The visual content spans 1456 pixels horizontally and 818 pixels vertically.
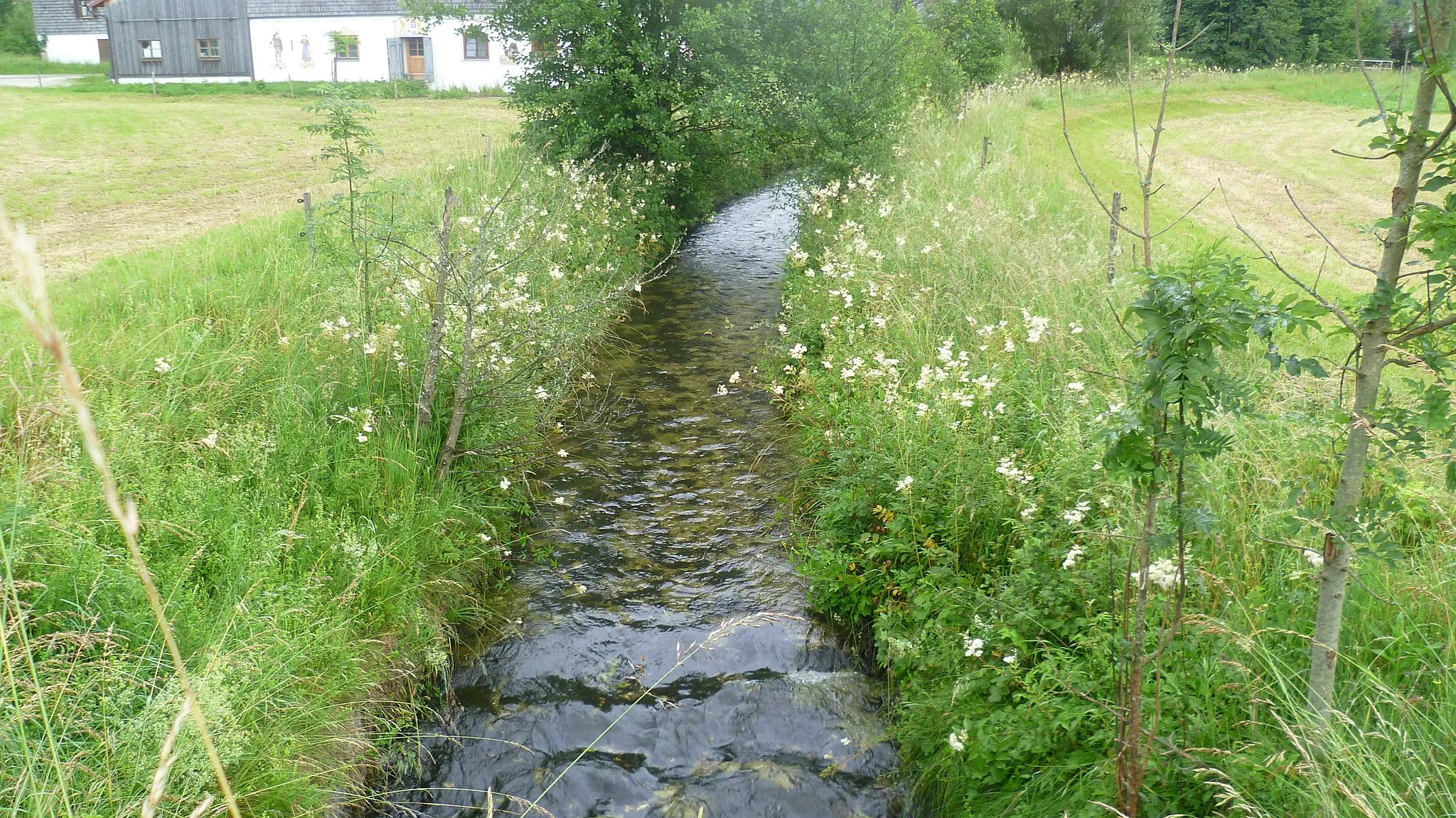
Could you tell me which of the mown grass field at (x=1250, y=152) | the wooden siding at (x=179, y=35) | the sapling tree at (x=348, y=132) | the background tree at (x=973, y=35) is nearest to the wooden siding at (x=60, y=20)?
the wooden siding at (x=179, y=35)

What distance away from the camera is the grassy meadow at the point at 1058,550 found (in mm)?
2965

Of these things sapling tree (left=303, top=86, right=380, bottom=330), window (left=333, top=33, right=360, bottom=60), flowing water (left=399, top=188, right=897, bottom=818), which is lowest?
flowing water (left=399, top=188, right=897, bottom=818)

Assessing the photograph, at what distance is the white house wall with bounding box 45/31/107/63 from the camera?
4150 centimetres

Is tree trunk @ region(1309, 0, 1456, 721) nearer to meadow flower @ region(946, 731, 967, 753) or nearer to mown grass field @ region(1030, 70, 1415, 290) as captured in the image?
mown grass field @ region(1030, 70, 1415, 290)

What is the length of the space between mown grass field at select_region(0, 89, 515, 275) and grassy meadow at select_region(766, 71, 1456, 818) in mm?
6921

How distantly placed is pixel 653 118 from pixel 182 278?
740 centimetres

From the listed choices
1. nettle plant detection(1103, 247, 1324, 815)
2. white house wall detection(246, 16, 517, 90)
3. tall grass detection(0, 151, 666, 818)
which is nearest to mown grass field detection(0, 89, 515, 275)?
tall grass detection(0, 151, 666, 818)

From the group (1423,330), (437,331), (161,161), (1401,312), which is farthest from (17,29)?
(1423,330)

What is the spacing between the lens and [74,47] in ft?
136

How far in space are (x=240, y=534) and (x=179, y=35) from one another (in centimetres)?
4209

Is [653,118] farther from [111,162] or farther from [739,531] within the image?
[111,162]

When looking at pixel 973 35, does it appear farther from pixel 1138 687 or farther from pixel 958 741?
pixel 1138 687

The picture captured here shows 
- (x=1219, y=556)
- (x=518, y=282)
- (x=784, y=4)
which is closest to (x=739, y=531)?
(x=518, y=282)

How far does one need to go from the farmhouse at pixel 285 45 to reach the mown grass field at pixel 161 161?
8.94 m
